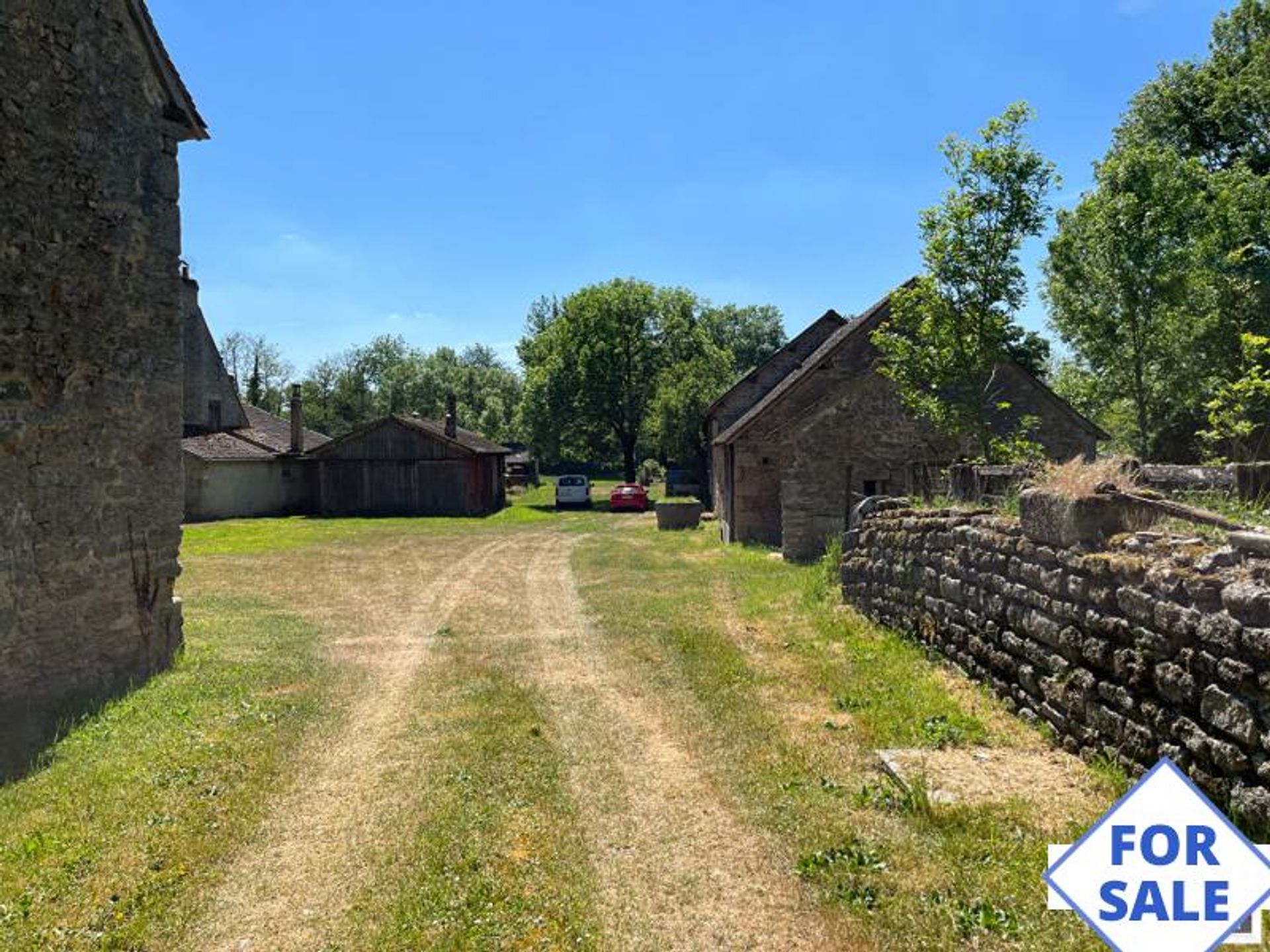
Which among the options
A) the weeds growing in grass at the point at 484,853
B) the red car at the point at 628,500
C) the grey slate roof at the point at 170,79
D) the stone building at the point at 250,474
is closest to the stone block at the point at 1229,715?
the weeds growing in grass at the point at 484,853

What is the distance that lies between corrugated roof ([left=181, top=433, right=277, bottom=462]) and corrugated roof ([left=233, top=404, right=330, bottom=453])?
869 millimetres

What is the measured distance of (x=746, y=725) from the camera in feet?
25.5

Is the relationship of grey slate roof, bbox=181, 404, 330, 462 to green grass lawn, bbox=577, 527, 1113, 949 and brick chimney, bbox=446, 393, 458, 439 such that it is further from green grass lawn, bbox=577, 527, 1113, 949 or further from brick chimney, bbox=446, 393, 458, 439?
green grass lawn, bbox=577, 527, 1113, 949

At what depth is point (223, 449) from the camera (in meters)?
36.8

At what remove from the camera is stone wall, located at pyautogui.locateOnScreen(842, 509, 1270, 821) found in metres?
4.77

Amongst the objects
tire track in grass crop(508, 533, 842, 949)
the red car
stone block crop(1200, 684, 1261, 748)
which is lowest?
tire track in grass crop(508, 533, 842, 949)

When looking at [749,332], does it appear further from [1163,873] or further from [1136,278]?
[1163,873]

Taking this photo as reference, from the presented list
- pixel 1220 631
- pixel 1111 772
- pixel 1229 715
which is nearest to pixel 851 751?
pixel 1111 772

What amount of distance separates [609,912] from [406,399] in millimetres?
91759

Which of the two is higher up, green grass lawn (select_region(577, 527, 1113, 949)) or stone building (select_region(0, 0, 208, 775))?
stone building (select_region(0, 0, 208, 775))

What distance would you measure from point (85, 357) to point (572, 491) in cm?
3516

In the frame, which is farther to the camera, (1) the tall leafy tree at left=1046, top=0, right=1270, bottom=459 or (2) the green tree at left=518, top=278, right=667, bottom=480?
(2) the green tree at left=518, top=278, right=667, bottom=480

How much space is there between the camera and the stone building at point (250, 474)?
1374 inches

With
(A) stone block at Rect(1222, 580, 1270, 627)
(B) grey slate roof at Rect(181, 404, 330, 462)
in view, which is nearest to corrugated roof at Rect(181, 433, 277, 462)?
(B) grey slate roof at Rect(181, 404, 330, 462)
